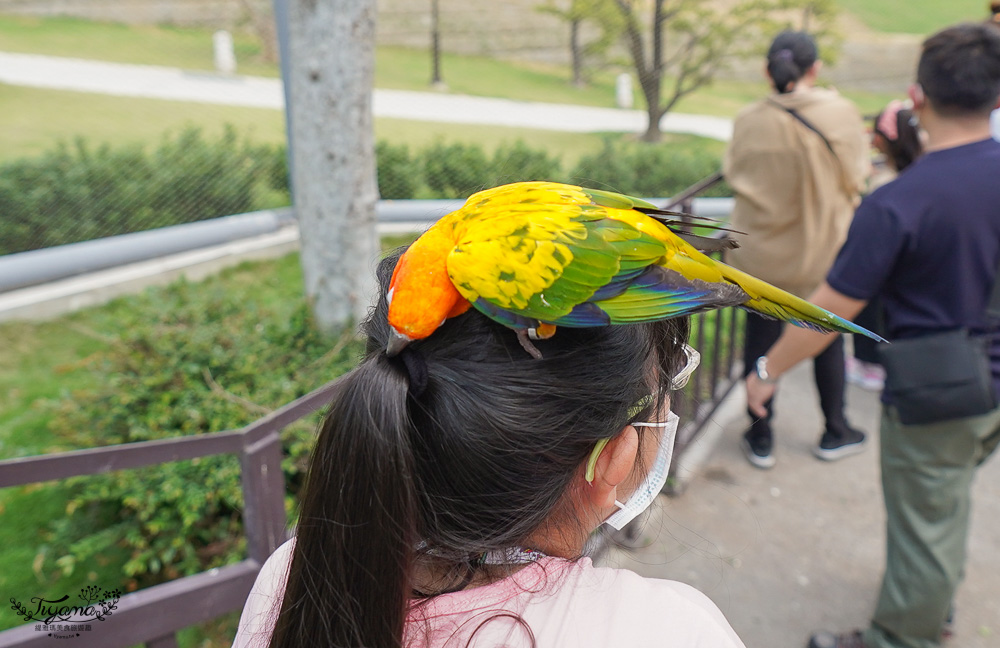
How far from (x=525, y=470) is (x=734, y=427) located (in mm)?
3442

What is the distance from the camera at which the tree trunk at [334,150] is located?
3.37 m

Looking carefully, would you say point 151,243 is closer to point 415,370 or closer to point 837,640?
point 415,370

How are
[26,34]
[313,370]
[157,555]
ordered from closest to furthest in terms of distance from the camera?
1. [157,555]
2. [313,370]
3. [26,34]

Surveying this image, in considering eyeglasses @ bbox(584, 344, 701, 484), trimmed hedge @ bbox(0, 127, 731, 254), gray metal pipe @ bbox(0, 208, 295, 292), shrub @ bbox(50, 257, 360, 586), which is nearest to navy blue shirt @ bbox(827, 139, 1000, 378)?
eyeglasses @ bbox(584, 344, 701, 484)

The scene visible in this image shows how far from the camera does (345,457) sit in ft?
2.88

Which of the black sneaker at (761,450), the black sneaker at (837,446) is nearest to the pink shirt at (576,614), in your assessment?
the black sneaker at (761,450)

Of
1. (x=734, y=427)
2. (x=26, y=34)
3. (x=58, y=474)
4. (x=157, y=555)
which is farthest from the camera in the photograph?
(x=26, y=34)

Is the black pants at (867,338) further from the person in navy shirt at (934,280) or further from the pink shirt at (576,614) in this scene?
the pink shirt at (576,614)

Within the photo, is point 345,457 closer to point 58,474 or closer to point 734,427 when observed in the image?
point 58,474

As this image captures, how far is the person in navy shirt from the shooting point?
2.06 meters

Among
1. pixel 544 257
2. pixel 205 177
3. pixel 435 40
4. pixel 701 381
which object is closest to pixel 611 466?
pixel 544 257

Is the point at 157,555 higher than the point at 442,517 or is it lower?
lower

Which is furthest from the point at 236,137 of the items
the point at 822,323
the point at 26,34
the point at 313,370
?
the point at 822,323

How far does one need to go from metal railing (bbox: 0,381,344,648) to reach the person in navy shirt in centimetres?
184
